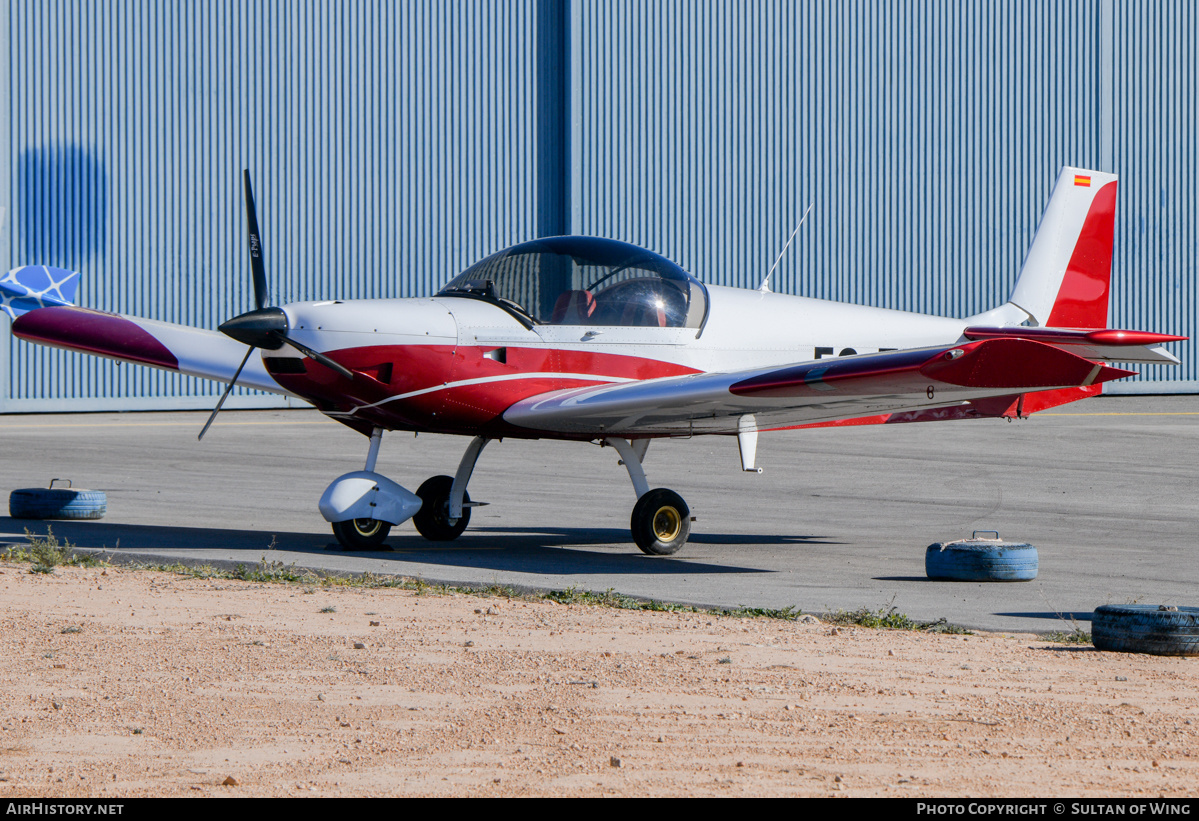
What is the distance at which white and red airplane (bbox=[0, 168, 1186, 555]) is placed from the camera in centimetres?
1005

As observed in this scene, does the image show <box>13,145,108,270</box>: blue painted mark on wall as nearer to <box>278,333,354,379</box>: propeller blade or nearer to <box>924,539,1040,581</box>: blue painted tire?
<box>278,333,354,379</box>: propeller blade

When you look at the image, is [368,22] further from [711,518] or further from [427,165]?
[711,518]

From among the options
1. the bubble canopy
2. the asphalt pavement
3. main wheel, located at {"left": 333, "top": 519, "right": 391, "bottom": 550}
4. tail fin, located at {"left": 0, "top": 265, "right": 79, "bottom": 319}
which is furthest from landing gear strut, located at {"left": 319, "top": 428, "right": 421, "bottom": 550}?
tail fin, located at {"left": 0, "top": 265, "right": 79, "bottom": 319}

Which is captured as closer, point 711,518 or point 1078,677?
point 1078,677

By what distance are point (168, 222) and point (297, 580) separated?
19.6 m

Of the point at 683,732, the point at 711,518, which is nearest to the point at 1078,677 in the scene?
the point at 683,732

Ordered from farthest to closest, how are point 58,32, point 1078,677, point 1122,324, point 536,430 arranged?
1. point 1122,324
2. point 58,32
3. point 536,430
4. point 1078,677

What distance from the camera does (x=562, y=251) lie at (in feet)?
36.4

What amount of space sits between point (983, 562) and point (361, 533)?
15.3 ft

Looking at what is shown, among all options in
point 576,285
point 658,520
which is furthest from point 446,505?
point 576,285

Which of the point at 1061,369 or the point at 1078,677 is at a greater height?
the point at 1061,369

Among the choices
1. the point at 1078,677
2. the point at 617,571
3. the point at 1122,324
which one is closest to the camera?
the point at 1078,677

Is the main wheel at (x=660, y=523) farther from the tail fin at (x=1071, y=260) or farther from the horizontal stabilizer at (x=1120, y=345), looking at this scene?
the tail fin at (x=1071, y=260)

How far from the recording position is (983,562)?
31.0 ft
